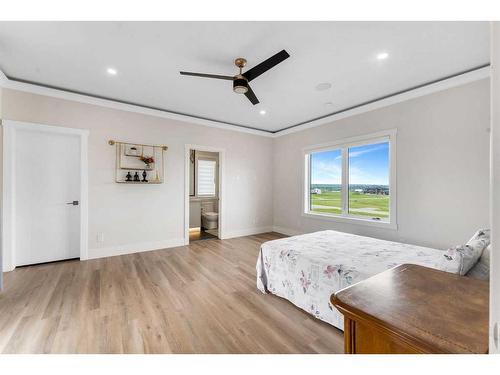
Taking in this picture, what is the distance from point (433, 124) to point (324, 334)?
311 centimetres

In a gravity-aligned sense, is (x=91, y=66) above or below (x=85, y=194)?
above

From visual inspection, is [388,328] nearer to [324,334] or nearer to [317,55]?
[324,334]

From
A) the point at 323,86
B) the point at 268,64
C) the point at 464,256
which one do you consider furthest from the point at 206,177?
the point at 464,256

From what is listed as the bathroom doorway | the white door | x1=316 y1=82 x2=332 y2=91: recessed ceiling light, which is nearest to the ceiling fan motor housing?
x1=316 y1=82 x2=332 y2=91: recessed ceiling light

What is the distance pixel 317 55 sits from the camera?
2.41 m

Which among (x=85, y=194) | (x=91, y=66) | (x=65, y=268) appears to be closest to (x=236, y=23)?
(x=91, y=66)

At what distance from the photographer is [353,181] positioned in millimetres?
4152

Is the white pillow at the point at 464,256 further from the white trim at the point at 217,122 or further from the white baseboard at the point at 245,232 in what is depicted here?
the white baseboard at the point at 245,232

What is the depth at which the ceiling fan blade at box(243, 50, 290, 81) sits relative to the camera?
6.54 ft

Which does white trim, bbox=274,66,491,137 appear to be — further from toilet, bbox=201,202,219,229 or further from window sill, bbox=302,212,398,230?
toilet, bbox=201,202,219,229

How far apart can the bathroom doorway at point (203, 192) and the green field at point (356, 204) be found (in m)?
2.52

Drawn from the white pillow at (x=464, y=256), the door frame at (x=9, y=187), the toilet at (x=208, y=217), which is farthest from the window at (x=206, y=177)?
the white pillow at (x=464, y=256)

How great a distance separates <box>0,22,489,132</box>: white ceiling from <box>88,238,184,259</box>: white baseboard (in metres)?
2.50

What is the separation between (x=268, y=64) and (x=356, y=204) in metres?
3.05
